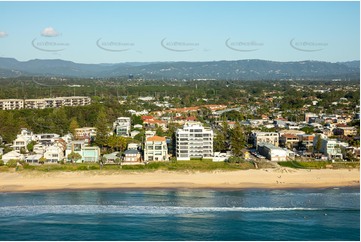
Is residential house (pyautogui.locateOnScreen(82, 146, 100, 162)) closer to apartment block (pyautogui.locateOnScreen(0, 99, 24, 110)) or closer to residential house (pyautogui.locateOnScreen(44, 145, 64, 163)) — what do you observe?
residential house (pyautogui.locateOnScreen(44, 145, 64, 163))

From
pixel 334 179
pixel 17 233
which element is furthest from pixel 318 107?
pixel 17 233

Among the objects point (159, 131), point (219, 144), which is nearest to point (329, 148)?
point (219, 144)

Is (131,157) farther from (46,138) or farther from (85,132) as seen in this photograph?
(85,132)

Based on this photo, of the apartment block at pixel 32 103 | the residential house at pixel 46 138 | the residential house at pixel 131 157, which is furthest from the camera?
the apartment block at pixel 32 103

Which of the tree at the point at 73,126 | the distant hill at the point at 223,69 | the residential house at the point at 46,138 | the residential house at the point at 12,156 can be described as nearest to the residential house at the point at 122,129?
the tree at the point at 73,126

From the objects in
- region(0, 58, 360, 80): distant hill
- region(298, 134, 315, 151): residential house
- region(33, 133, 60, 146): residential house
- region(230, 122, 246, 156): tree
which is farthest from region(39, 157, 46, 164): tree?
region(0, 58, 360, 80): distant hill

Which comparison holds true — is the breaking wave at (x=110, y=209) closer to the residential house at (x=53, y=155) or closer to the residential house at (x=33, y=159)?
→ the residential house at (x=33, y=159)
